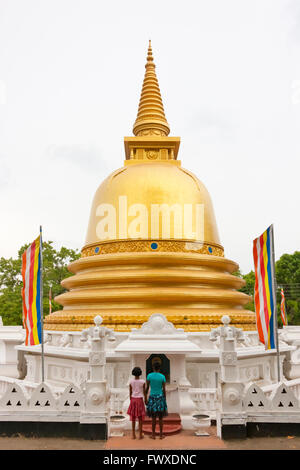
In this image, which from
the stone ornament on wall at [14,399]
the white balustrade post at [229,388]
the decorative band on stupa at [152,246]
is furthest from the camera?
the decorative band on stupa at [152,246]

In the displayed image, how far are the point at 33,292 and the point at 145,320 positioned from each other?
380cm

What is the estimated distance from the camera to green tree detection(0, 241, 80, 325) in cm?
3108

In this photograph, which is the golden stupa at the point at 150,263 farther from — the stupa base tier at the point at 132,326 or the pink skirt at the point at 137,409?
the pink skirt at the point at 137,409

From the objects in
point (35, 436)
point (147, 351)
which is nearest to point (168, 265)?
point (147, 351)

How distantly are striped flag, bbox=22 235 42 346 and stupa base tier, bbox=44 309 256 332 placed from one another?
298cm

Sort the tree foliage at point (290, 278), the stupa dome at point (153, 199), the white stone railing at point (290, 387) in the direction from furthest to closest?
1. the tree foliage at point (290, 278)
2. the stupa dome at point (153, 199)
3. the white stone railing at point (290, 387)

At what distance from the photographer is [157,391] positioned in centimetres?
760

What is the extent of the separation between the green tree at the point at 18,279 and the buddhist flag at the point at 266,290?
1011 inches

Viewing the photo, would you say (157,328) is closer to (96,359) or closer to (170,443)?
(96,359)

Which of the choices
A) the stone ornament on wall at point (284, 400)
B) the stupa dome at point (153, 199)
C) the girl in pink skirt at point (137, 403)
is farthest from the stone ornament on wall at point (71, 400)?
the stupa dome at point (153, 199)

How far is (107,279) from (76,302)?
4.93ft

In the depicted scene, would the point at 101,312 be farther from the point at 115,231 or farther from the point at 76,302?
the point at 115,231

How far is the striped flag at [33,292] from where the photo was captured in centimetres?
930

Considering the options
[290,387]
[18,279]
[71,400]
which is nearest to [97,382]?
[71,400]
